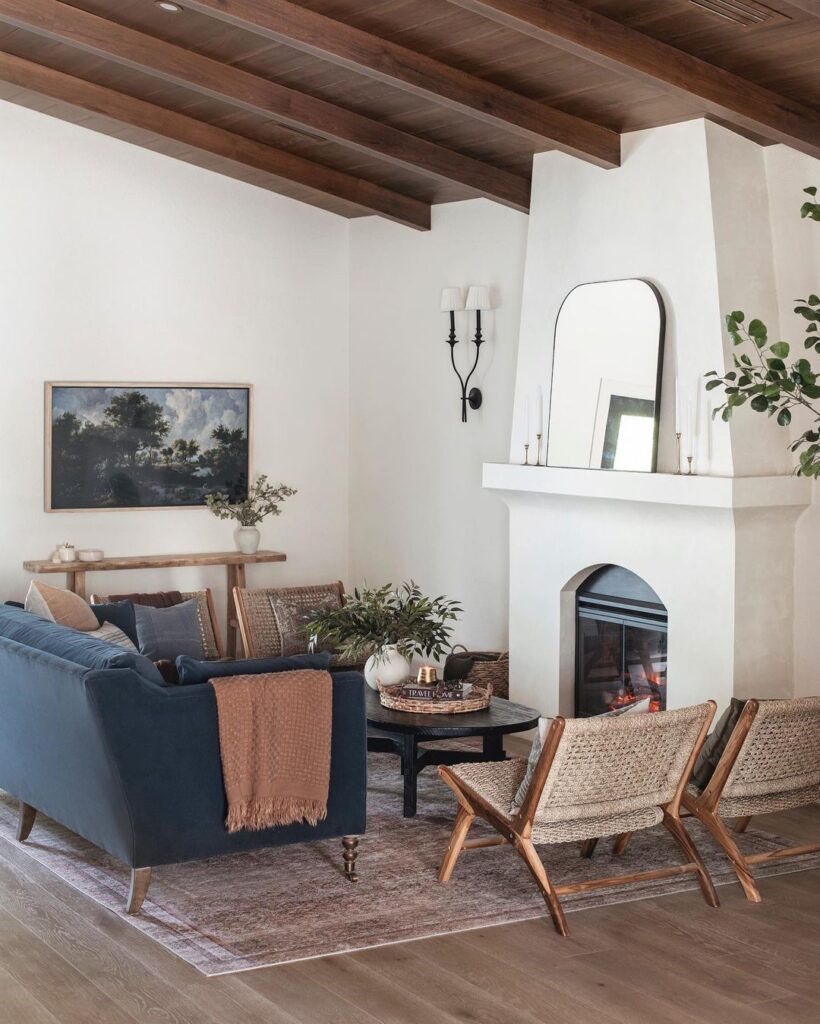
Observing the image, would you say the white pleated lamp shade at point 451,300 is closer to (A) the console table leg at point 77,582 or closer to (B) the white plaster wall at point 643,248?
(B) the white plaster wall at point 643,248

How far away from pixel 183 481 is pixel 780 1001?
226 inches

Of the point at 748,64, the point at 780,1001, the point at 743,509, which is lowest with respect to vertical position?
the point at 780,1001

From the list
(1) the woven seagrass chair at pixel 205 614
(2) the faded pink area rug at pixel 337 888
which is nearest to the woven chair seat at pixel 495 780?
(2) the faded pink area rug at pixel 337 888

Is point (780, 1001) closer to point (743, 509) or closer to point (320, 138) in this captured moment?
point (743, 509)

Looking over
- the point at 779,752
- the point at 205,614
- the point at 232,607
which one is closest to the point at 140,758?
the point at 779,752

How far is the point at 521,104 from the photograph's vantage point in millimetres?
6348

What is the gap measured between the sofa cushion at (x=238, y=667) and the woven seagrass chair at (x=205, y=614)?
2962mm

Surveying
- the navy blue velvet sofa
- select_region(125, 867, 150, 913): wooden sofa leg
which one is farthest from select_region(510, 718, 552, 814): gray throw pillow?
select_region(125, 867, 150, 913): wooden sofa leg

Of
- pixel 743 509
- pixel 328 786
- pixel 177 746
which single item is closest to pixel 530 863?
pixel 328 786

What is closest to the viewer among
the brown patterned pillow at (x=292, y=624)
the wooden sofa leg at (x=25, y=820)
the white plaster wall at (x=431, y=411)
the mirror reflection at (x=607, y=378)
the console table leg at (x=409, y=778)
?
the wooden sofa leg at (x=25, y=820)

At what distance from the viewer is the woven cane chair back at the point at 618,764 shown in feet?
15.3

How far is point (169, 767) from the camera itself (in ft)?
15.6

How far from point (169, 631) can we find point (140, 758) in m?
3.08

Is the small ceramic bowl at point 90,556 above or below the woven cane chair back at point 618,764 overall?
above
